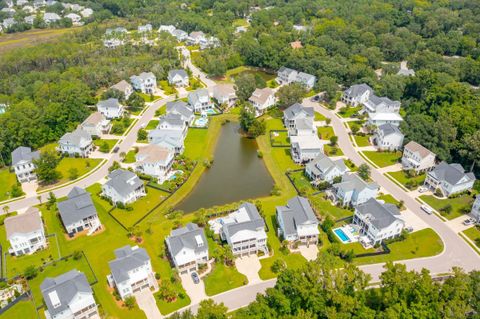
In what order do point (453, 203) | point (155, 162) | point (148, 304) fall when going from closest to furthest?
1. point (148, 304)
2. point (453, 203)
3. point (155, 162)

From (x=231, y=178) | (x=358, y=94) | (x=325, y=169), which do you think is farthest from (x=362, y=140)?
(x=231, y=178)

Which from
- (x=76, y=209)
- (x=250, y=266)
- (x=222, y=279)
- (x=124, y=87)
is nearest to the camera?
(x=222, y=279)

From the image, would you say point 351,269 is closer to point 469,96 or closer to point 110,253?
point 110,253

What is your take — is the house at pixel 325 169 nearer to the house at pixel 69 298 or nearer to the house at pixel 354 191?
the house at pixel 354 191

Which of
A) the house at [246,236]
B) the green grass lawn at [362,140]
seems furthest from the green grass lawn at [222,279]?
the green grass lawn at [362,140]

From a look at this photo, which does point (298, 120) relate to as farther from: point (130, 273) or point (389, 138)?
point (130, 273)

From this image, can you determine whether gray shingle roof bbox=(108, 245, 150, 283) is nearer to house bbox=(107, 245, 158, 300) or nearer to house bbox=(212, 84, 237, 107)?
house bbox=(107, 245, 158, 300)
